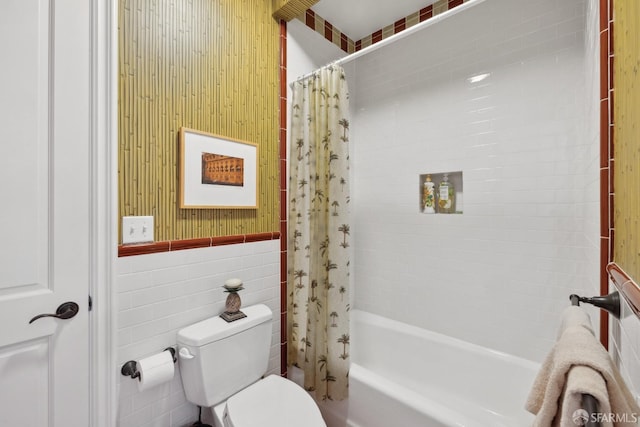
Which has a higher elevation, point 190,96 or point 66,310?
point 190,96

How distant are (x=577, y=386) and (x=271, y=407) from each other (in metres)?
1.16

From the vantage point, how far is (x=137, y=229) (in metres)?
1.20

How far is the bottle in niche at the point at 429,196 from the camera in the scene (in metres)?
1.96

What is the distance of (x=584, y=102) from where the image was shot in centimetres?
145

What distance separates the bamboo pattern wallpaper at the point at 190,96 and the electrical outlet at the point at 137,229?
3 cm

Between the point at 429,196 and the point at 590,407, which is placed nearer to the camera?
the point at 590,407

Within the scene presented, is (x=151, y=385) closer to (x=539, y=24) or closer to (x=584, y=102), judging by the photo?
(x=584, y=102)

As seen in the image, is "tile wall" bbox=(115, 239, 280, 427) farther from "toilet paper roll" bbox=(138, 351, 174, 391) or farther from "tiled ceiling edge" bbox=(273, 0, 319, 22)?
"tiled ceiling edge" bbox=(273, 0, 319, 22)

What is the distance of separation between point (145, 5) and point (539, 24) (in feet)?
6.63

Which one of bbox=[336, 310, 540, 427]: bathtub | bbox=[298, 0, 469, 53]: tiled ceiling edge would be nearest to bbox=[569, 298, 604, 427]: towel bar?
bbox=[336, 310, 540, 427]: bathtub

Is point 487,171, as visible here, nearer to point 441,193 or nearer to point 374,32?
point 441,193

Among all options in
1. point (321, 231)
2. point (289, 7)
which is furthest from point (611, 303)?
point (289, 7)

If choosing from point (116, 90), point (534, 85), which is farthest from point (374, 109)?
point (116, 90)

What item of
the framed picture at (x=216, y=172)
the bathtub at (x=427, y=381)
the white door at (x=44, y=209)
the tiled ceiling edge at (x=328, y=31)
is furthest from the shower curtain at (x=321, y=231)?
the white door at (x=44, y=209)
